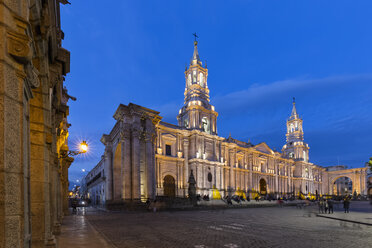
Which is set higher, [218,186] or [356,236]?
[356,236]

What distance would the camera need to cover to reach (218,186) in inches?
1914

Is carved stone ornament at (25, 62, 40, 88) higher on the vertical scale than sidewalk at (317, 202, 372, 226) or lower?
higher

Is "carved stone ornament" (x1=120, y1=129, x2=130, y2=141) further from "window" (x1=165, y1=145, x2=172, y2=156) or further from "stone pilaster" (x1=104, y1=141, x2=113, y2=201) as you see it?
"window" (x1=165, y1=145, x2=172, y2=156)

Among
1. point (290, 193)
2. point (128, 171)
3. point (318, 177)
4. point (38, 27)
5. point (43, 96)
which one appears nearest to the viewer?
point (38, 27)

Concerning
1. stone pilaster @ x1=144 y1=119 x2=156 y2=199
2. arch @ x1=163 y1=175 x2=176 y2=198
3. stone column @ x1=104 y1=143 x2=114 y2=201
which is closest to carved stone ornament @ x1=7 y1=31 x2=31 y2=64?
stone pilaster @ x1=144 y1=119 x2=156 y2=199

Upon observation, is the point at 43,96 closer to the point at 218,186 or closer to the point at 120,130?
the point at 120,130

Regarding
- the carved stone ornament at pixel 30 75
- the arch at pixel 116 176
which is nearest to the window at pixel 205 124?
the arch at pixel 116 176

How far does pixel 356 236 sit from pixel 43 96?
535 inches

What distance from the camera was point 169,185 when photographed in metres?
43.5

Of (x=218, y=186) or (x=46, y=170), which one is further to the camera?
(x=218, y=186)

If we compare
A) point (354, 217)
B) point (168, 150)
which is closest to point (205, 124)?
point (168, 150)

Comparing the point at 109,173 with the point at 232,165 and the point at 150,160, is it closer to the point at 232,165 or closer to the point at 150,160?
the point at 150,160

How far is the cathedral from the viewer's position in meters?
33.5

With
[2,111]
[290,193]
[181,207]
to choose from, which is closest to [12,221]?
[2,111]
